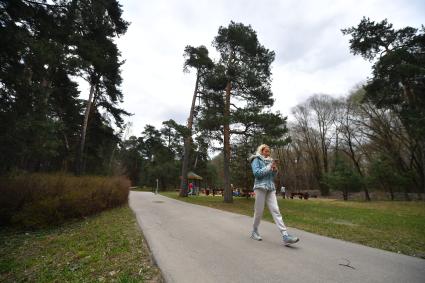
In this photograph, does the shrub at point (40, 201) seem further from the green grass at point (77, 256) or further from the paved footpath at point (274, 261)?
the paved footpath at point (274, 261)

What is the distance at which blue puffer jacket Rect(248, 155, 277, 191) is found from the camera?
5.01 m

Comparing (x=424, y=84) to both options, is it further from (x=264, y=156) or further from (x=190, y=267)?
(x=190, y=267)

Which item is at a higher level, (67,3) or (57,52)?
(67,3)

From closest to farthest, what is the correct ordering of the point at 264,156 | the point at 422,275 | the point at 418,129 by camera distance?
1. the point at 422,275
2. the point at 264,156
3. the point at 418,129

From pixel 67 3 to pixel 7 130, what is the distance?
5196 mm

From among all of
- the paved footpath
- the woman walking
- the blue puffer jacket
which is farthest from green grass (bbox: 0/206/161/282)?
the blue puffer jacket

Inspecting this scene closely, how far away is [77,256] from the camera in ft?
15.2

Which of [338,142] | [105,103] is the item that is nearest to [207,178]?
[338,142]

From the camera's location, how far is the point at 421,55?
1714 centimetres

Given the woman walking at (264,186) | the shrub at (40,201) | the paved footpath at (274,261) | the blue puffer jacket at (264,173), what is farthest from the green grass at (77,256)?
the blue puffer jacket at (264,173)

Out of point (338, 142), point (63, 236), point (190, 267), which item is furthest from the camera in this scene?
point (338, 142)

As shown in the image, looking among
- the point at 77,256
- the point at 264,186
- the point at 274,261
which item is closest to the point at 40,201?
the point at 77,256

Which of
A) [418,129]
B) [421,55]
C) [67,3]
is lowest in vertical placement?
[418,129]

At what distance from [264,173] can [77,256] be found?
13.3 feet
